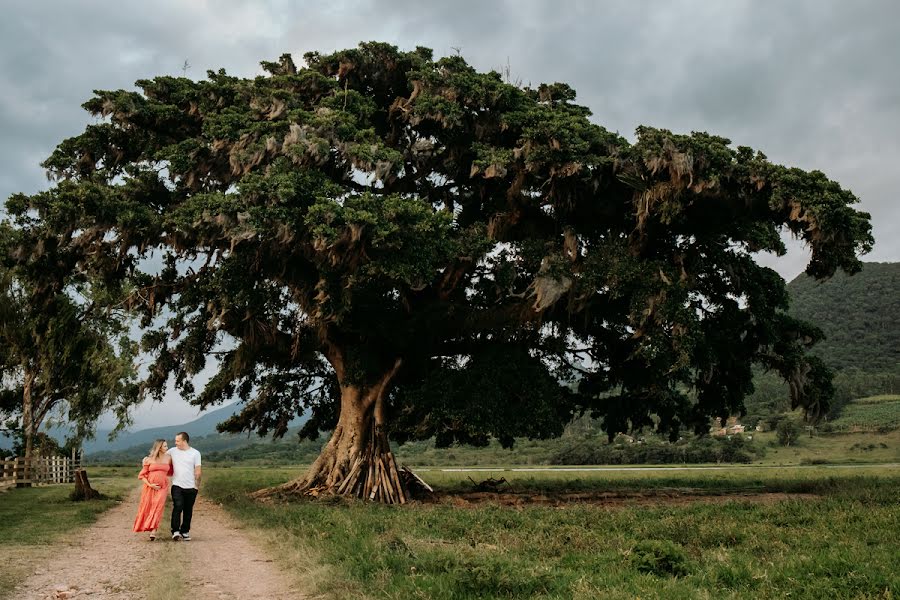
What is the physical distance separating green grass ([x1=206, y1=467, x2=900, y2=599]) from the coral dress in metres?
2.12

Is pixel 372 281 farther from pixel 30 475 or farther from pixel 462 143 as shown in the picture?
pixel 30 475

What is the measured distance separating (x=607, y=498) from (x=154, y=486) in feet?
42.1

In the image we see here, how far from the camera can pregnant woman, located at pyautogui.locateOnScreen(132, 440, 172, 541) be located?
13273 mm

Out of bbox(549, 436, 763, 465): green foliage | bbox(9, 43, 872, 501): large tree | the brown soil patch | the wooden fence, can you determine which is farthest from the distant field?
the wooden fence

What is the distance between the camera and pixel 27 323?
32.0 meters

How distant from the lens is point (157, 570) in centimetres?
960

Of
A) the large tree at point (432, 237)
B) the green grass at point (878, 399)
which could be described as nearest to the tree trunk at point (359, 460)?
the large tree at point (432, 237)

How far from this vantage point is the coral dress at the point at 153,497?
1327cm

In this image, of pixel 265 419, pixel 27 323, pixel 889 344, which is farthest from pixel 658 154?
pixel 889 344

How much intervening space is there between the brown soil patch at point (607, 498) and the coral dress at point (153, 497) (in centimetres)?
869

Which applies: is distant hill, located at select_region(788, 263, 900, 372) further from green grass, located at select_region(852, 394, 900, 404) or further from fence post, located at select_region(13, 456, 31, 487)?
fence post, located at select_region(13, 456, 31, 487)

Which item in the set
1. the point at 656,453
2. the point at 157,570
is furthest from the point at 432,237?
the point at 656,453

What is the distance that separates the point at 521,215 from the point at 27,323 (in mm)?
24045

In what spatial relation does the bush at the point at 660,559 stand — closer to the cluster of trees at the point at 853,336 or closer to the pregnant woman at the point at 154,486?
the pregnant woman at the point at 154,486
